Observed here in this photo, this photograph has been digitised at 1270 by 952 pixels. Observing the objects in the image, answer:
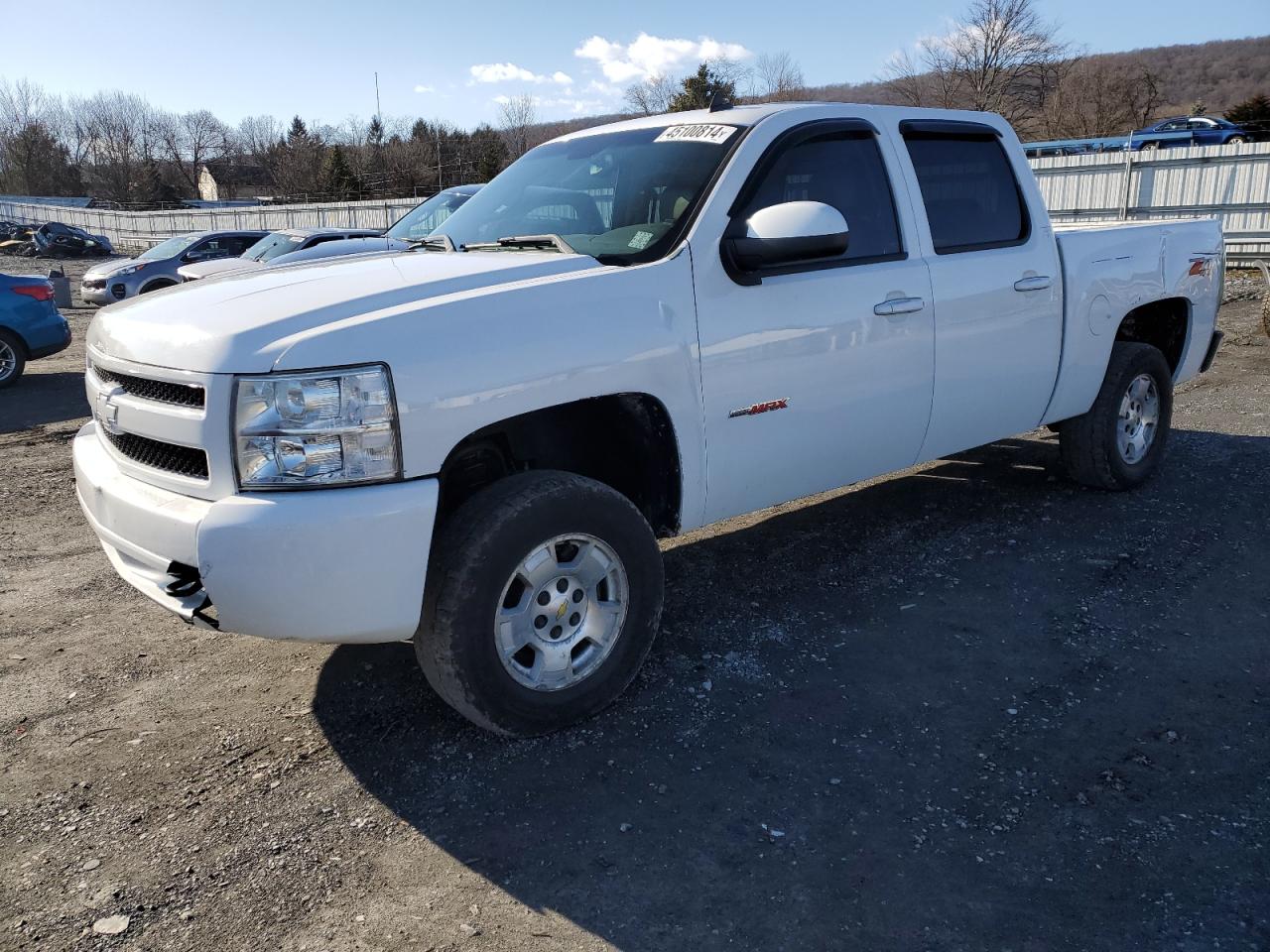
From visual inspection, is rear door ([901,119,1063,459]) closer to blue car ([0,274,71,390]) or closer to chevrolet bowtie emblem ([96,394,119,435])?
chevrolet bowtie emblem ([96,394,119,435])

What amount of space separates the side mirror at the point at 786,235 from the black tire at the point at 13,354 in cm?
1055

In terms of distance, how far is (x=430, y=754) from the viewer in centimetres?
330

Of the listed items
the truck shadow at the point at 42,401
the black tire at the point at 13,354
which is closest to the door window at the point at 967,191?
the truck shadow at the point at 42,401

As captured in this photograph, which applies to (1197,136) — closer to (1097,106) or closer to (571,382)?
(1097,106)

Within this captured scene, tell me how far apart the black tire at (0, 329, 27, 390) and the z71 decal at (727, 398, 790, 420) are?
1059cm

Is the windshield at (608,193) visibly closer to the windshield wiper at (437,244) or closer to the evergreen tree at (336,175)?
the windshield wiper at (437,244)

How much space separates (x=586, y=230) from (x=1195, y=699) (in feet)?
9.25

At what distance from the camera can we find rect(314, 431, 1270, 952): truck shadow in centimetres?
258

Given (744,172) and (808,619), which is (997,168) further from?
(808,619)

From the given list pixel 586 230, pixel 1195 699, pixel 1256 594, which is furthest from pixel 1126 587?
pixel 586 230

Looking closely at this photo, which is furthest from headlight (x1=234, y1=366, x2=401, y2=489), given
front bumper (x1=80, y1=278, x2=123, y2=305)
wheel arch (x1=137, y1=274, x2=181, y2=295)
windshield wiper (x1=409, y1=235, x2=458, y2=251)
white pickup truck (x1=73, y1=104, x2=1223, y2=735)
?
wheel arch (x1=137, y1=274, x2=181, y2=295)

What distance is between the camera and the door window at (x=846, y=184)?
399 centimetres

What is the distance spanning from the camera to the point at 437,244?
4.29 meters

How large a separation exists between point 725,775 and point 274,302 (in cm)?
203
